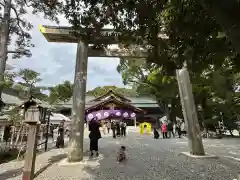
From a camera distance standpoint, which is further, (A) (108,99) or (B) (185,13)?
(A) (108,99)

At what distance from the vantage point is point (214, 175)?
17.6ft

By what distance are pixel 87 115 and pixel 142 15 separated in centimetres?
2269

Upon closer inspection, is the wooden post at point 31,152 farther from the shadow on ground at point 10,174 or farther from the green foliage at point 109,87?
the green foliage at point 109,87

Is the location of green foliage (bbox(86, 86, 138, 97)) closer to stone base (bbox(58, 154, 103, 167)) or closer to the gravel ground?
stone base (bbox(58, 154, 103, 167))

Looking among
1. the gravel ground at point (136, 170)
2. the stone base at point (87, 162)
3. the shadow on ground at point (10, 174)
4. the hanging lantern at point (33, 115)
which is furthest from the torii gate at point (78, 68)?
the hanging lantern at point (33, 115)

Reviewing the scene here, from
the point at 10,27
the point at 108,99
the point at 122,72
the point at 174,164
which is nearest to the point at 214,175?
the point at 174,164

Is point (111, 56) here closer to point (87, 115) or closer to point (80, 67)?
point (80, 67)

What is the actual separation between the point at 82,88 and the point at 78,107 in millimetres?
733

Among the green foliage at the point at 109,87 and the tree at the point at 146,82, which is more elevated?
the green foliage at the point at 109,87

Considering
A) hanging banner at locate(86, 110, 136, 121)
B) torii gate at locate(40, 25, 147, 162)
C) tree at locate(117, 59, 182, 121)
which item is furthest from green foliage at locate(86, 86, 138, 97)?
torii gate at locate(40, 25, 147, 162)

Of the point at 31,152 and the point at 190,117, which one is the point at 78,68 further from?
the point at 190,117

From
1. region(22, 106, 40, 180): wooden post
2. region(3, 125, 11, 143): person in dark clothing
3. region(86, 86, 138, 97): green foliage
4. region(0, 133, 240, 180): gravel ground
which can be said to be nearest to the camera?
region(22, 106, 40, 180): wooden post

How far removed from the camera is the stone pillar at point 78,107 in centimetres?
727

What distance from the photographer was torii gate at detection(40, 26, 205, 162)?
7.36m
